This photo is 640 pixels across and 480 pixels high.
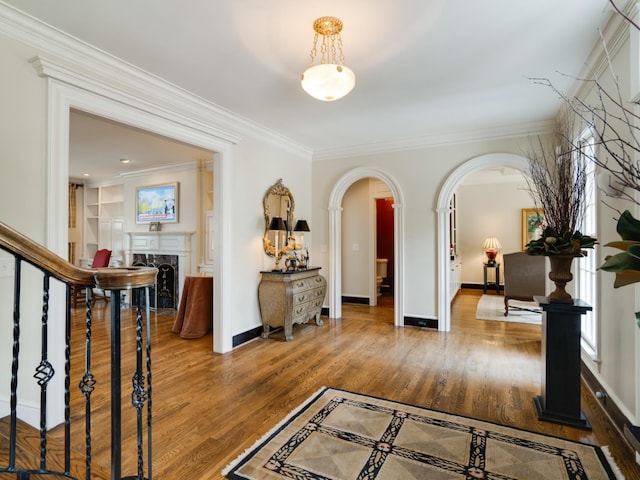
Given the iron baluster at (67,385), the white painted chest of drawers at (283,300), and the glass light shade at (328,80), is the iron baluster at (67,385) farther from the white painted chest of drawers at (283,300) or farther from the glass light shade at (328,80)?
the white painted chest of drawers at (283,300)

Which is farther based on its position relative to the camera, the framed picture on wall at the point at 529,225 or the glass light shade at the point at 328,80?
the framed picture on wall at the point at 529,225

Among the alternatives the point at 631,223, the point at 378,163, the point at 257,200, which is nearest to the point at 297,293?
the point at 257,200

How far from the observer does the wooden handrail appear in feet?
3.65

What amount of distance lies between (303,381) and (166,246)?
4.50 meters

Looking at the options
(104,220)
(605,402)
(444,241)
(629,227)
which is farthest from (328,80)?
(104,220)

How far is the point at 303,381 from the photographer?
3.20 metres

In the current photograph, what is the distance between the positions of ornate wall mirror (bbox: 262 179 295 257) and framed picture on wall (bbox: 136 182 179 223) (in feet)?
8.34

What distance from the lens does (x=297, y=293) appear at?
14.9 feet

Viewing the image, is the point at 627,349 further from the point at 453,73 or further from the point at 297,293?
the point at 297,293

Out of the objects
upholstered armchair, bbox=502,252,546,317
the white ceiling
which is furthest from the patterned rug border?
upholstered armchair, bbox=502,252,546,317

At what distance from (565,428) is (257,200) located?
377 centimetres

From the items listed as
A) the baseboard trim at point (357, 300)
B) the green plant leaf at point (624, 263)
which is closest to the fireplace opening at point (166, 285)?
the baseboard trim at point (357, 300)

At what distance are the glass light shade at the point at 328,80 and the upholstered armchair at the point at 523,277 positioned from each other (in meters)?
4.61

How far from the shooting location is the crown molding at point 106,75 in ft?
7.61
